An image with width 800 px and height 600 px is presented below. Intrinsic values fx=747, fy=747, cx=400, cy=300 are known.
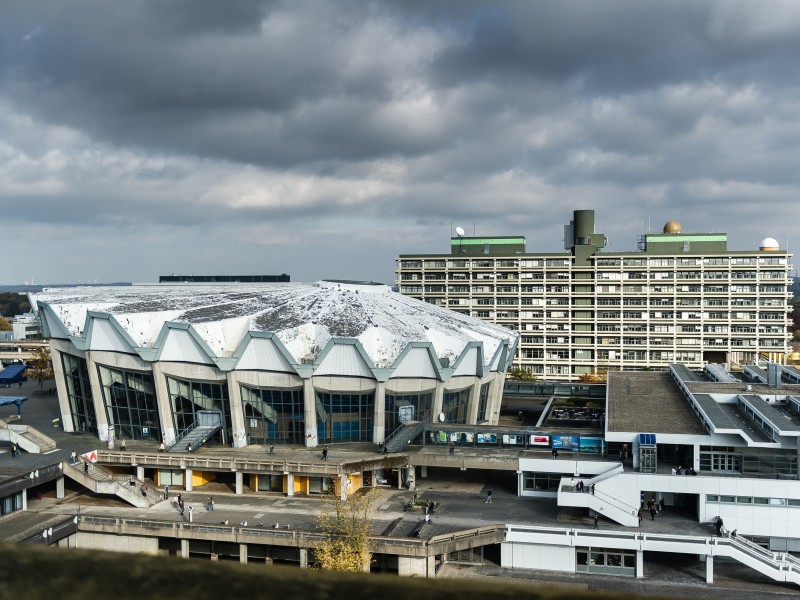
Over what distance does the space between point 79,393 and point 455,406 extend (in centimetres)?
4308

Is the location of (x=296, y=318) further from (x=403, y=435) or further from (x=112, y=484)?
(x=112, y=484)

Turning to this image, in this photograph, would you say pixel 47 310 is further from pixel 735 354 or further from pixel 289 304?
pixel 735 354

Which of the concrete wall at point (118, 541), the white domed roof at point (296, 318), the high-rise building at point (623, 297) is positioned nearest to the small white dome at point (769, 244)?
the high-rise building at point (623, 297)

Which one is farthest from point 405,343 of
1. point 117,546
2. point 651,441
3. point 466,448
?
point 117,546

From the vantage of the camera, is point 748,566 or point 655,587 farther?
point 748,566

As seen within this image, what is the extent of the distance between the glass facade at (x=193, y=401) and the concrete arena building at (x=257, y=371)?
0.11m

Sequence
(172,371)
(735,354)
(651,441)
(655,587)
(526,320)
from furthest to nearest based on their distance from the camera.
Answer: (526,320) < (735,354) < (172,371) < (651,441) < (655,587)

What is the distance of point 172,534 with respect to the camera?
57.9 metres

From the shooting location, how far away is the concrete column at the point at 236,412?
253ft

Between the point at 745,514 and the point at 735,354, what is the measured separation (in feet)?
275

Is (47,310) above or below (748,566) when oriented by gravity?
above

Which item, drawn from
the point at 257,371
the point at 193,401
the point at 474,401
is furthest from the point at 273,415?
the point at 474,401

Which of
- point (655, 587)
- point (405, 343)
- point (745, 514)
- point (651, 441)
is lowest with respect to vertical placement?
point (655, 587)

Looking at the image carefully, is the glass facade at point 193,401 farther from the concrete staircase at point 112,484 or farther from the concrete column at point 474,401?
the concrete column at point 474,401
